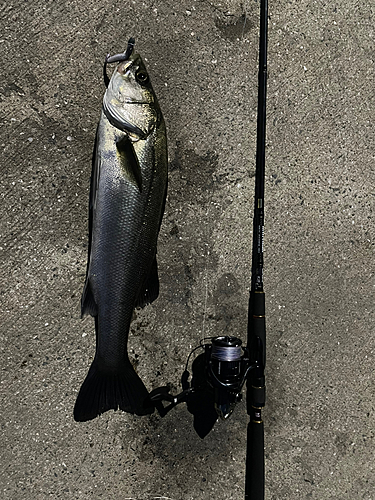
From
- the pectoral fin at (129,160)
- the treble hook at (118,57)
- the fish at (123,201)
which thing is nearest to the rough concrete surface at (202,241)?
the treble hook at (118,57)

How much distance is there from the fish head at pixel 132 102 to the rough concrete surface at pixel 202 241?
0.94 feet

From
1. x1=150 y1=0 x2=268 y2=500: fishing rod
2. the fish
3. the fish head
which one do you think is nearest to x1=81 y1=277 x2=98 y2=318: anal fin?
the fish

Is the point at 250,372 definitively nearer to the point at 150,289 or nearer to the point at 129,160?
the point at 150,289

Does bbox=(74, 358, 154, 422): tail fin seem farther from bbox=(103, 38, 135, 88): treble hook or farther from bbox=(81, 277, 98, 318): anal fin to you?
bbox=(103, 38, 135, 88): treble hook

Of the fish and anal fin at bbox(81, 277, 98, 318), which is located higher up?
the fish

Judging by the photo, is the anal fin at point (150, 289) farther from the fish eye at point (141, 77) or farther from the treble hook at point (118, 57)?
the treble hook at point (118, 57)

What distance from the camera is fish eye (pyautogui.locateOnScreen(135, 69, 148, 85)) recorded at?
1.94 meters

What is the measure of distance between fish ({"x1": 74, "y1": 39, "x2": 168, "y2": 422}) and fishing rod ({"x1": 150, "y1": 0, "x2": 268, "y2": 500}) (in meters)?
0.49

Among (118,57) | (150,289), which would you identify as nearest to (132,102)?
(118,57)

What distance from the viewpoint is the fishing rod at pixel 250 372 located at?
6.75 ft

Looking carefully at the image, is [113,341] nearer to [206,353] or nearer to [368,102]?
[206,353]

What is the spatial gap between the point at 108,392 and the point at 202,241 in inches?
40.1

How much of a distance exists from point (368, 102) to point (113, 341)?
7.20ft

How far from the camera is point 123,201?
189 centimetres
